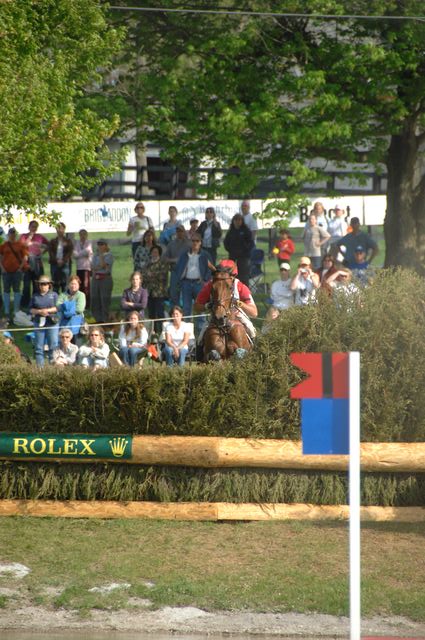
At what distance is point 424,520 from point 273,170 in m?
13.8

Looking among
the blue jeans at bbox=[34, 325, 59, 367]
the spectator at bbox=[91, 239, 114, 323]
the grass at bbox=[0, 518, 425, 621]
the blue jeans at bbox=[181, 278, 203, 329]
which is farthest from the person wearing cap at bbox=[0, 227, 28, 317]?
the grass at bbox=[0, 518, 425, 621]

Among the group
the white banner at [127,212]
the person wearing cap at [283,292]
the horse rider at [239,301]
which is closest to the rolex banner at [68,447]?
the horse rider at [239,301]

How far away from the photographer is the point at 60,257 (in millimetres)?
23969

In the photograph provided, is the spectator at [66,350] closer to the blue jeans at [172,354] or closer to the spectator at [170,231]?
the blue jeans at [172,354]

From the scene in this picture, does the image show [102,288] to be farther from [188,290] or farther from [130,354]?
[130,354]

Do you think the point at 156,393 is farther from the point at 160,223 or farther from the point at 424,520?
the point at 160,223

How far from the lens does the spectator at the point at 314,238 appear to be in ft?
79.5

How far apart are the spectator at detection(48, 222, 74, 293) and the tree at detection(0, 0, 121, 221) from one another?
5.30m

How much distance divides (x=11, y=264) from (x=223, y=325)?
937 centimetres

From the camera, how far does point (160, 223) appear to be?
30.1 m

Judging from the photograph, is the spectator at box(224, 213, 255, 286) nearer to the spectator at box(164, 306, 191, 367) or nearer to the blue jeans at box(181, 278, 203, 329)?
the blue jeans at box(181, 278, 203, 329)

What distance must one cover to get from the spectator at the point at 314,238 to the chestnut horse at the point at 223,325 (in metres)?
8.89

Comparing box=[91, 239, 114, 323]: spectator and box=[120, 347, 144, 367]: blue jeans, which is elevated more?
box=[91, 239, 114, 323]: spectator

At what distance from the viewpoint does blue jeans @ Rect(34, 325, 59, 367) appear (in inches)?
741
